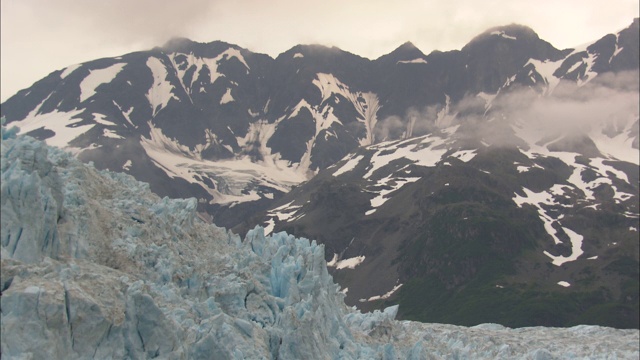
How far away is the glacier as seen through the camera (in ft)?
101

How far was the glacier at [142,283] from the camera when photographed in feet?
101

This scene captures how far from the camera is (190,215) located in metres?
52.5

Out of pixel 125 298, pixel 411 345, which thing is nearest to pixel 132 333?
pixel 125 298

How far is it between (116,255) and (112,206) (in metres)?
6.25

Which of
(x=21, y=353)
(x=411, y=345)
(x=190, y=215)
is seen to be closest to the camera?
(x=21, y=353)

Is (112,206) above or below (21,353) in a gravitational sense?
above

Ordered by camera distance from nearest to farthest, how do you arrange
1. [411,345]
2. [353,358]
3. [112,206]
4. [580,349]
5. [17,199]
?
1. [17,199]
2. [112,206]
3. [353,358]
4. [411,345]
5. [580,349]

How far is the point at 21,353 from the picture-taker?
28719 millimetres

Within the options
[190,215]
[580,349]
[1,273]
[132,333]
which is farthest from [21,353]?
[580,349]

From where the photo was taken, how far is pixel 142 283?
35375mm

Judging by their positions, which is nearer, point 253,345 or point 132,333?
point 132,333

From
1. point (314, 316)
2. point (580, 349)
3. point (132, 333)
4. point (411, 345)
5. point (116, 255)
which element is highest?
point (116, 255)

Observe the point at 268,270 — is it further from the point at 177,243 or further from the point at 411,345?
the point at 411,345

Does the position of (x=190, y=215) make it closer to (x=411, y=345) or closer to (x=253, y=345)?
(x=253, y=345)
